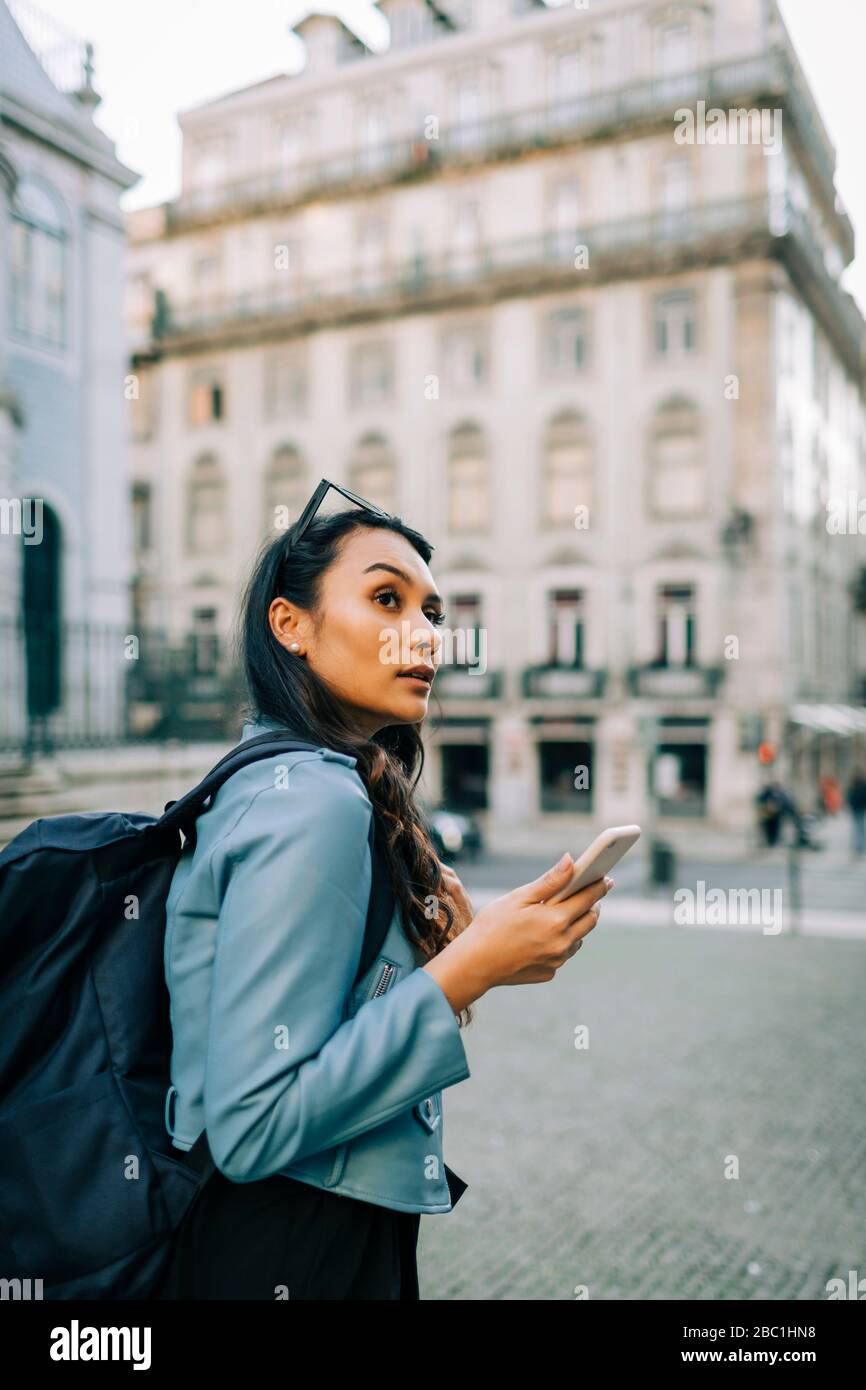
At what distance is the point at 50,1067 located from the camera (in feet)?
4.99

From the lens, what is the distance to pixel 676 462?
91.7 ft

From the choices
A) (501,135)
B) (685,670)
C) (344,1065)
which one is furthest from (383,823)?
(501,135)

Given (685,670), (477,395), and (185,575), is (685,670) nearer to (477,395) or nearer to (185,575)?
(477,395)

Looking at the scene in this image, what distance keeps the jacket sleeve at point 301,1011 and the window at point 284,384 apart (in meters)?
32.1

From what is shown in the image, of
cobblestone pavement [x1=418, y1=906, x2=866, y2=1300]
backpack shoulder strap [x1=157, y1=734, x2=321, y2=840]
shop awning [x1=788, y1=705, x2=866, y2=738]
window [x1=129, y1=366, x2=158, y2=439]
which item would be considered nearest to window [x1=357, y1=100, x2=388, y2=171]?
window [x1=129, y1=366, x2=158, y2=439]

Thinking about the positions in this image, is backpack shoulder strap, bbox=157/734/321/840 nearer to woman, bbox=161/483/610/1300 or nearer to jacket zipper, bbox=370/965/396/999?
woman, bbox=161/483/610/1300

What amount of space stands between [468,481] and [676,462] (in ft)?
18.2

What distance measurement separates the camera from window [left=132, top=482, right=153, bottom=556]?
3419 centimetres

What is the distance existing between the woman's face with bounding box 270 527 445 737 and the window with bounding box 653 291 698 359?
1100 inches

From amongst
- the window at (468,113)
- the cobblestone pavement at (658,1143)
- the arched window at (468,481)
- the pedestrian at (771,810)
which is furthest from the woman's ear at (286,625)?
the window at (468,113)

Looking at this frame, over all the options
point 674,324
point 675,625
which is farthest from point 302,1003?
point 674,324

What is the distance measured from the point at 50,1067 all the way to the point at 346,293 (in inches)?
1268

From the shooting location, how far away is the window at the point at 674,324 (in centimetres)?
2791

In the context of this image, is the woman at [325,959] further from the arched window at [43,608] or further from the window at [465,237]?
the window at [465,237]
